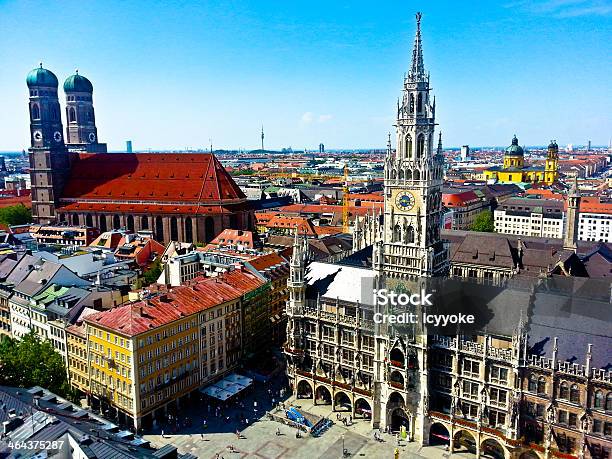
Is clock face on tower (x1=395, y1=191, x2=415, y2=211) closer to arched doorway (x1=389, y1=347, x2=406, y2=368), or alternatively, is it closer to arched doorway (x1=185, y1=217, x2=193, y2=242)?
arched doorway (x1=389, y1=347, x2=406, y2=368)

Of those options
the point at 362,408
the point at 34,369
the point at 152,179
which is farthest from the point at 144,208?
the point at 362,408

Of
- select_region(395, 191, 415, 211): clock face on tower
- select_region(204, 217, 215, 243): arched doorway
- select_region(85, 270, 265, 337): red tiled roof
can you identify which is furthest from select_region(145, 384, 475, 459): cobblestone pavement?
select_region(204, 217, 215, 243): arched doorway

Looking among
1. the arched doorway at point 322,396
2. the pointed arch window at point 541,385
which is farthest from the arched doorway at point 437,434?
the arched doorway at point 322,396

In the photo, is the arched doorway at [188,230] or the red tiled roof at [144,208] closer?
the red tiled roof at [144,208]

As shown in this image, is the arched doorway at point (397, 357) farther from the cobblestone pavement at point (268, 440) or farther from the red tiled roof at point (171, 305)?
the red tiled roof at point (171, 305)

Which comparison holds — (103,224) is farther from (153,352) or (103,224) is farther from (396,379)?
(396,379)

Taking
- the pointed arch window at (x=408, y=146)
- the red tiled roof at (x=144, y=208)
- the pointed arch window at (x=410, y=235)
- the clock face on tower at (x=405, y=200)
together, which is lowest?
the red tiled roof at (x=144, y=208)
